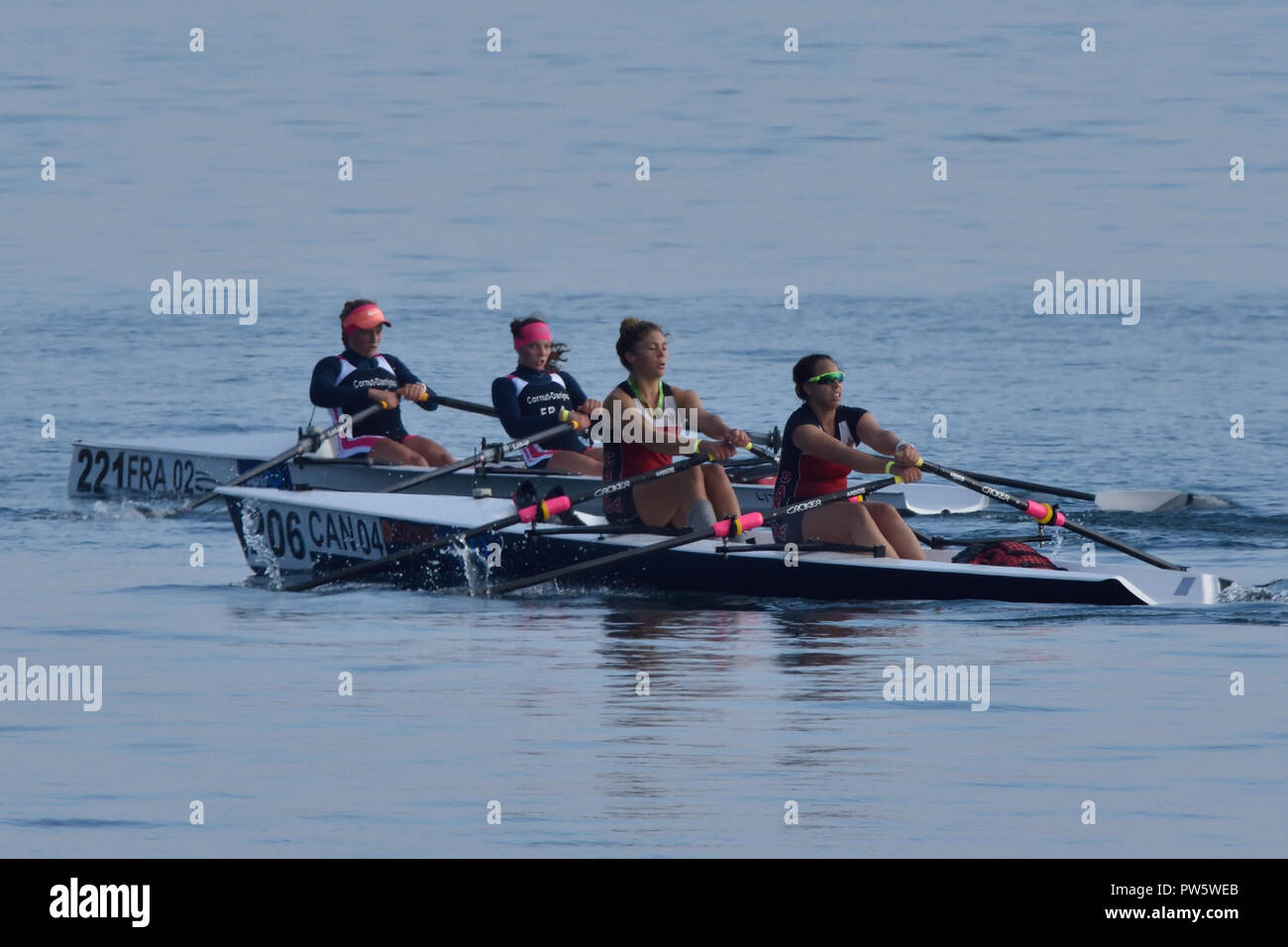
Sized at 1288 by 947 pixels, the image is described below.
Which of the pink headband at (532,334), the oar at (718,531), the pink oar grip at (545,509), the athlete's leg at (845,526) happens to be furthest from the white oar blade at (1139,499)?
the pink headband at (532,334)

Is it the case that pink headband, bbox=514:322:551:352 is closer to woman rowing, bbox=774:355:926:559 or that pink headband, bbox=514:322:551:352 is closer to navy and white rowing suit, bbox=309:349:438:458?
navy and white rowing suit, bbox=309:349:438:458

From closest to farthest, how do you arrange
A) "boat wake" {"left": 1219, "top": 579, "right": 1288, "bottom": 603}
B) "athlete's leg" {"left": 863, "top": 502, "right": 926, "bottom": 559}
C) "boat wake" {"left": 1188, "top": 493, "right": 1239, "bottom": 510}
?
"boat wake" {"left": 1219, "top": 579, "right": 1288, "bottom": 603} → "athlete's leg" {"left": 863, "top": 502, "right": 926, "bottom": 559} → "boat wake" {"left": 1188, "top": 493, "right": 1239, "bottom": 510}

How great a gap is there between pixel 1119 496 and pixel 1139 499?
436 millimetres

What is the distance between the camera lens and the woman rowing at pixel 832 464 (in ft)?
43.0

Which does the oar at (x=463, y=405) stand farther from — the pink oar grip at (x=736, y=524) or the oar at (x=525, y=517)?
the pink oar grip at (x=736, y=524)

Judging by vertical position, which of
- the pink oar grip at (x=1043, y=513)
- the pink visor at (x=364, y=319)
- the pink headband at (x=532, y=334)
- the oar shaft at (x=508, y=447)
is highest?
the pink visor at (x=364, y=319)

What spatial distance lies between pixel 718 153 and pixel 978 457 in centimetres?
2598

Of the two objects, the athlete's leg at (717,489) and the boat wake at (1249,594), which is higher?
the athlete's leg at (717,489)

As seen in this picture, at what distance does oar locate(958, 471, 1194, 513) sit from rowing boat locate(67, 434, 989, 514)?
1.56 meters

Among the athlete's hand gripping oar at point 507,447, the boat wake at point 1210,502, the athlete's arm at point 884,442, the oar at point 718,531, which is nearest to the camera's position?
the athlete's arm at point 884,442

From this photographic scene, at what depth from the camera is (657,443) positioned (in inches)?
561

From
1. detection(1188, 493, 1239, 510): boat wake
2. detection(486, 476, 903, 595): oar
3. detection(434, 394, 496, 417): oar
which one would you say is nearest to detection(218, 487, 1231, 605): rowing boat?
detection(486, 476, 903, 595): oar

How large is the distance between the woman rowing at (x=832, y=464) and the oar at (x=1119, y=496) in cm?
70

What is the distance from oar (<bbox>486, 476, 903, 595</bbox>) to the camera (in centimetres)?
1348
